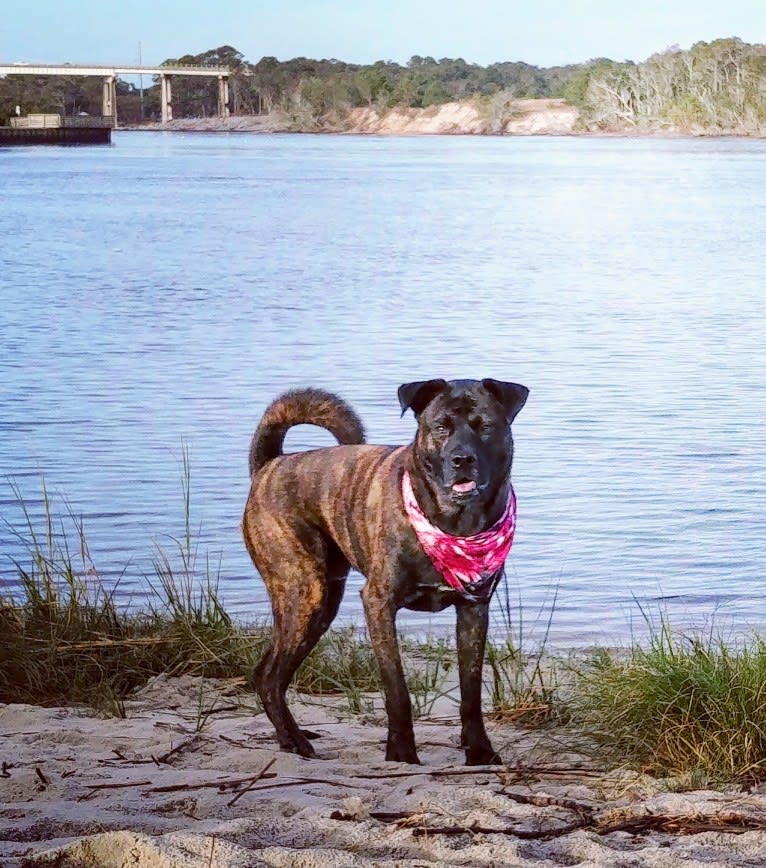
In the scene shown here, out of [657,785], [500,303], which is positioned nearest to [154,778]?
[657,785]

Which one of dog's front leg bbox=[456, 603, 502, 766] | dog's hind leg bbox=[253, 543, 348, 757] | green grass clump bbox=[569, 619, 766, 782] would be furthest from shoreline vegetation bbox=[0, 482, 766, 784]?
dog's hind leg bbox=[253, 543, 348, 757]

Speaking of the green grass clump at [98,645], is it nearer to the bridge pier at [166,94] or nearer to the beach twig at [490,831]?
the beach twig at [490,831]

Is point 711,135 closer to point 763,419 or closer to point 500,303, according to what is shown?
point 500,303

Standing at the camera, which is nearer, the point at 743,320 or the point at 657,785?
the point at 657,785

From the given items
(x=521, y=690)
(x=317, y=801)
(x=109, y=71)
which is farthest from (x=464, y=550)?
(x=109, y=71)

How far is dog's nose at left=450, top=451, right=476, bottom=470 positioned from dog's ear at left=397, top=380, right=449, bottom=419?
263 mm

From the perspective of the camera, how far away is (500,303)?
31.7 metres

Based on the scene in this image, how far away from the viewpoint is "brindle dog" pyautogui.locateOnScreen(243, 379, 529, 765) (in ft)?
18.6

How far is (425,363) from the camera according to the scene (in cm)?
2183

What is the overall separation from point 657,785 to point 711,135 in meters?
155

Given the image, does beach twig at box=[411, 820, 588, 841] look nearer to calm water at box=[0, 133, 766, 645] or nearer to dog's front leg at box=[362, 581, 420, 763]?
dog's front leg at box=[362, 581, 420, 763]

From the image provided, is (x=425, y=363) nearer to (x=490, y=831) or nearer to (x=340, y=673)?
(x=340, y=673)

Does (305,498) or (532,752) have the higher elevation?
(305,498)

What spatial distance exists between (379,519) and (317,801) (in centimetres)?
115
